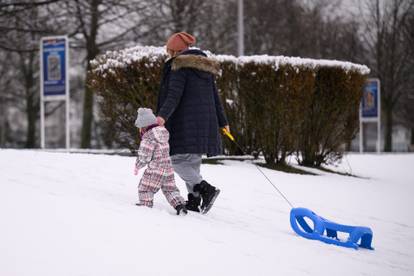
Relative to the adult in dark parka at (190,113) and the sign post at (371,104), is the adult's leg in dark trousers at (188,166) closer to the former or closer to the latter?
the adult in dark parka at (190,113)

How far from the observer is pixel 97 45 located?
19578mm

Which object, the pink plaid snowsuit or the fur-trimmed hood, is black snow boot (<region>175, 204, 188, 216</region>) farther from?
the fur-trimmed hood

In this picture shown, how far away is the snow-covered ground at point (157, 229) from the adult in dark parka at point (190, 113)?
36 cm

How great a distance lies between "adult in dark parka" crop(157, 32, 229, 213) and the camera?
5.50m

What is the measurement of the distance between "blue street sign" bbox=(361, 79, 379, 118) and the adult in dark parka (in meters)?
16.1

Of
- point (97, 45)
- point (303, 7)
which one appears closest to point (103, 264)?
point (97, 45)

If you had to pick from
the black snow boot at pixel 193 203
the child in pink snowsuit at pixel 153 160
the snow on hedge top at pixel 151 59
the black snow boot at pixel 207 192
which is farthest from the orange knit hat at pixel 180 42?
the snow on hedge top at pixel 151 59

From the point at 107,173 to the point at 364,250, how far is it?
142 inches

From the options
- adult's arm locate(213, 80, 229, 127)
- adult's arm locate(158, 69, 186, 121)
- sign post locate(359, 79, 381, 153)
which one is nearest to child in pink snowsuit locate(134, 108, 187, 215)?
adult's arm locate(158, 69, 186, 121)

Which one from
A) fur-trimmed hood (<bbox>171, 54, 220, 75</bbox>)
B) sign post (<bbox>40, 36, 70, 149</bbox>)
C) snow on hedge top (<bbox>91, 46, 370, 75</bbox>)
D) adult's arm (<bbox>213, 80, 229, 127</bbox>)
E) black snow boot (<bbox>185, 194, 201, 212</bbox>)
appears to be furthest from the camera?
sign post (<bbox>40, 36, 70, 149</bbox>)

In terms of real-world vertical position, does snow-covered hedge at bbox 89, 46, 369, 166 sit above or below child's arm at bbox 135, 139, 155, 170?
above

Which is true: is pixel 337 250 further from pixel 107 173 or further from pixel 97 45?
pixel 97 45

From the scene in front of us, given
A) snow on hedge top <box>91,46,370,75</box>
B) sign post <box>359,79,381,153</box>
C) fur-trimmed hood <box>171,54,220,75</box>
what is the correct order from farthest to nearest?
sign post <box>359,79,381,153</box>
snow on hedge top <box>91,46,370,75</box>
fur-trimmed hood <box>171,54,220,75</box>

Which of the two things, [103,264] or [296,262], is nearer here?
[103,264]
